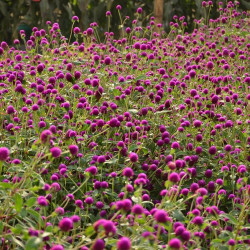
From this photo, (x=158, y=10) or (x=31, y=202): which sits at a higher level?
(x=158, y=10)

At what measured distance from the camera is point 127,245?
4.40 ft

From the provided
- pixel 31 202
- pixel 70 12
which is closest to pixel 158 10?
pixel 70 12

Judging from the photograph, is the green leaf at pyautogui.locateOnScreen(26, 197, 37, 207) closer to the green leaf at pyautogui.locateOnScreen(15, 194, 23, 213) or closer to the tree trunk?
the green leaf at pyautogui.locateOnScreen(15, 194, 23, 213)

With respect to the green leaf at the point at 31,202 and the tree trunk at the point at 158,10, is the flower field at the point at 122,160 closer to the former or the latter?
the green leaf at the point at 31,202

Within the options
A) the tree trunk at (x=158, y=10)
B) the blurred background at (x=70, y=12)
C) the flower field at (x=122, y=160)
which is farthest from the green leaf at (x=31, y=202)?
the blurred background at (x=70, y=12)

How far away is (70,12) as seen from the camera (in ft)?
29.7

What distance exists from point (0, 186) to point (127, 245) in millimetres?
801

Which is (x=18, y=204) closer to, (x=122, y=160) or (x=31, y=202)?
(x=31, y=202)

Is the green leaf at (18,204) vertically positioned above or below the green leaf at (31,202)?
above

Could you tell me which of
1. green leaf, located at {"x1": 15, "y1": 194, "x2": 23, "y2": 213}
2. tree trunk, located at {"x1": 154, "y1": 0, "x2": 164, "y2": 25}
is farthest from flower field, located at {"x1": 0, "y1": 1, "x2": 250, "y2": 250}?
tree trunk, located at {"x1": 154, "y1": 0, "x2": 164, "y2": 25}

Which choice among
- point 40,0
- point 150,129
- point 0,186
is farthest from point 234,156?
point 40,0

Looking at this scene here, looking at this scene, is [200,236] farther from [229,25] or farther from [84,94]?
[229,25]

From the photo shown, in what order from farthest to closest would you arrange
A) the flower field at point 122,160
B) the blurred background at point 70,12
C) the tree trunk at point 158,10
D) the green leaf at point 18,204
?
the blurred background at point 70,12 → the tree trunk at point 158,10 → the flower field at point 122,160 → the green leaf at point 18,204

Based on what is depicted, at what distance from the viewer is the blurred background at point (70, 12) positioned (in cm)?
886
